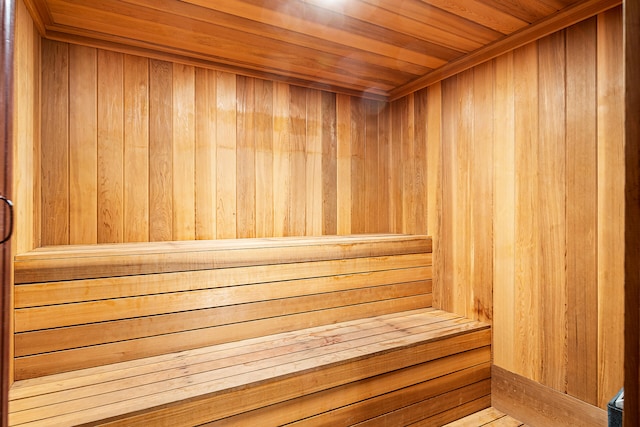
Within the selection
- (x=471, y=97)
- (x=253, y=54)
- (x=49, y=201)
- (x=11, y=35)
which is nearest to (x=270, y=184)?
(x=253, y=54)

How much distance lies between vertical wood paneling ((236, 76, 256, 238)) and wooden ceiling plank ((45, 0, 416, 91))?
0.69ft

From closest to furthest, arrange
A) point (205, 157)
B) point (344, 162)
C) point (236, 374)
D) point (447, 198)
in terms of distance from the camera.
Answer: point (236, 374), point (205, 157), point (447, 198), point (344, 162)

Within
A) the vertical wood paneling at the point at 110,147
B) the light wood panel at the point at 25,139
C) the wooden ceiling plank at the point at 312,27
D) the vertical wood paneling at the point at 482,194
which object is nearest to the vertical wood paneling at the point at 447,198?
the vertical wood paneling at the point at 482,194

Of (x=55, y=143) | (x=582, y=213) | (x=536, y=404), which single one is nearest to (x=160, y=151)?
(x=55, y=143)

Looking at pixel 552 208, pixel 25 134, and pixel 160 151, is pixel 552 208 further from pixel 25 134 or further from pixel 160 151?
pixel 25 134

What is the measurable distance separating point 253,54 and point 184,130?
0.65 m

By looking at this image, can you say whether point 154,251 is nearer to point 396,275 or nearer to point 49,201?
point 49,201

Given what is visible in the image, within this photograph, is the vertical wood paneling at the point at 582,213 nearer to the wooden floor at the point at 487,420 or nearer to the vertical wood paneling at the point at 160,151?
the wooden floor at the point at 487,420

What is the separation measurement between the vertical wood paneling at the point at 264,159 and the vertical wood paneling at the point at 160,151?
22.7 inches

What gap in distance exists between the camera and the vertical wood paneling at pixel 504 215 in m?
2.07

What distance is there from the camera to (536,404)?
6.32 feet

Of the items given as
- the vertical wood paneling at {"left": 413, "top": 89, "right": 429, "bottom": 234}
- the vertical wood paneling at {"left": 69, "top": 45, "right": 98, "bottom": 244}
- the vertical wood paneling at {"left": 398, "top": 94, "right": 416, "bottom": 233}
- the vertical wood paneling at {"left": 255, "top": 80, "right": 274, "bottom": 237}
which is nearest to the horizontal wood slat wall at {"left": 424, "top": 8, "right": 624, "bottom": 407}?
the vertical wood paneling at {"left": 413, "top": 89, "right": 429, "bottom": 234}

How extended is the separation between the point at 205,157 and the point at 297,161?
675 mm

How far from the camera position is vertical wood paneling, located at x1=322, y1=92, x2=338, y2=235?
2.81 meters
